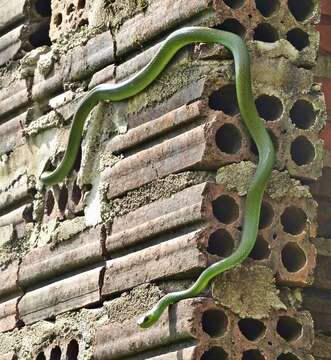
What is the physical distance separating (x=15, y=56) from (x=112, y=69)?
0.90 meters

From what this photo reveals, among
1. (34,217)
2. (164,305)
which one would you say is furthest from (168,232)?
(34,217)

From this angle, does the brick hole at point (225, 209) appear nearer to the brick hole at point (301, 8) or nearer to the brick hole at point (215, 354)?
the brick hole at point (215, 354)

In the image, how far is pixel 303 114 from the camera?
4980 mm

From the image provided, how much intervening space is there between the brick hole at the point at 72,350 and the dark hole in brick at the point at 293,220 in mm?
937

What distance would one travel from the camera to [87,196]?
5.42m

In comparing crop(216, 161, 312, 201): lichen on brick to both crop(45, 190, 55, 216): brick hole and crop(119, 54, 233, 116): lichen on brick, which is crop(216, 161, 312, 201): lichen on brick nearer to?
crop(119, 54, 233, 116): lichen on brick

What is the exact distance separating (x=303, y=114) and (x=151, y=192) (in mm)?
576

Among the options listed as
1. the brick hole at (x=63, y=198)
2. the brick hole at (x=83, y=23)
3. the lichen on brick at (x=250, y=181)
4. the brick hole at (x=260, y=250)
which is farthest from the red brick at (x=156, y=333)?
the brick hole at (x=83, y=23)

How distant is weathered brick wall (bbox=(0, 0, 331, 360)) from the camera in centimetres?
471

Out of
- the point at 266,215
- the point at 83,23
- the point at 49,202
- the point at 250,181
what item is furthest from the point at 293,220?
the point at 83,23

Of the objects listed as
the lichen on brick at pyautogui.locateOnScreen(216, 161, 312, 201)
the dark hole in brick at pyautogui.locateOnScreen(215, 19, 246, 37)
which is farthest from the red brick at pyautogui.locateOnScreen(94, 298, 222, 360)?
the dark hole in brick at pyautogui.locateOnScreen(215, 19, 246, 37)

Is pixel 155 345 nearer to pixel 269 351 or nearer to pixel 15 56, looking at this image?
pixel 269 351

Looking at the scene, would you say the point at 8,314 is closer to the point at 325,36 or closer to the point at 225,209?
the point at 225,209

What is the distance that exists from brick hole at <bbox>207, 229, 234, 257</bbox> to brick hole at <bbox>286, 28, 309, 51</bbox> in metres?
0.74
